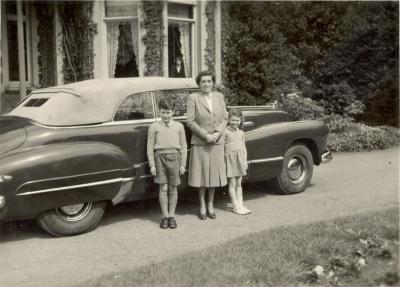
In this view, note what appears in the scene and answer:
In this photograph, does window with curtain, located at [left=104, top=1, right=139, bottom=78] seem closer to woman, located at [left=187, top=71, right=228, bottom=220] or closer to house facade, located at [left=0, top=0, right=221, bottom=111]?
house facade, located at [left=0, top=0, right=221, bottom=111]

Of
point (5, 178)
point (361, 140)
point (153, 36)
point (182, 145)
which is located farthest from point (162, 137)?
point (153, 36)

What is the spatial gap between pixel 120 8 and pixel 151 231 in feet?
25.1

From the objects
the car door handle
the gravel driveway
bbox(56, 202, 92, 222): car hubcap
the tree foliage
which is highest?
the tree foliage

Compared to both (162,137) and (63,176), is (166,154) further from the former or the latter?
(63,176)

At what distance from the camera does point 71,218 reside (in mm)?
5324

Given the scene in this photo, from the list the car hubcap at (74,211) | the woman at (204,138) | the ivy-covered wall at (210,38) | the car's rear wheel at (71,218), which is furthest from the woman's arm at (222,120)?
the ivy-covered wall at (210,38)

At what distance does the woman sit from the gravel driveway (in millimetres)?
517

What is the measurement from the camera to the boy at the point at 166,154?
553 centimetres

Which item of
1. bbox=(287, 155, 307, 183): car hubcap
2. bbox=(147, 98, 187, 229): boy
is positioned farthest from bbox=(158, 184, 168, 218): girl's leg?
bbox=(287, 155, 307, 183): car hubcap

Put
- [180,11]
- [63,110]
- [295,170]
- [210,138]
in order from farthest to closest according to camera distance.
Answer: [180,11], [295,170], [210,138], [63,110]

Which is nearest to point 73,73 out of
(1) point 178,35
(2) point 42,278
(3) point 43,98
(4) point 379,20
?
(1) point 178,35

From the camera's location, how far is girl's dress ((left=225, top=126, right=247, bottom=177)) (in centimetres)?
607

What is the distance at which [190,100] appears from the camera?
19.1 feet

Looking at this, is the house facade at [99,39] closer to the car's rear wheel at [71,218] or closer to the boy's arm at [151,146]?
the boy's arm at [151,146]
